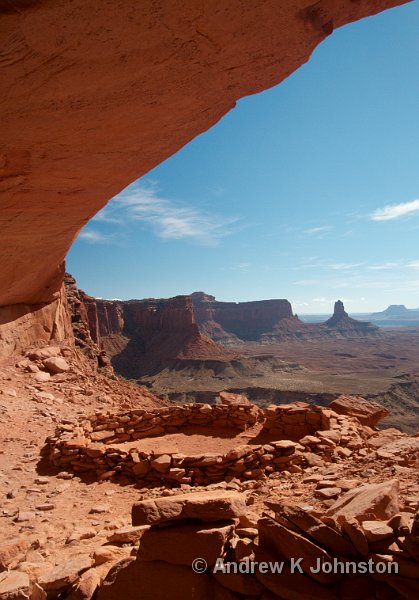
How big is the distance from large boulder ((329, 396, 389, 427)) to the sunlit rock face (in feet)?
26.4

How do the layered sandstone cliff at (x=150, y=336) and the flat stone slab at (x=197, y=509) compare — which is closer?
the flat stone slab at (x=197, y=509)

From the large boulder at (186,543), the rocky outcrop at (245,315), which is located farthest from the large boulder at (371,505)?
the rocky outcrop at (245,315)

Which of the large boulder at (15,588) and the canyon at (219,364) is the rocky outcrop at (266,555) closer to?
the large boulder at (15,588)

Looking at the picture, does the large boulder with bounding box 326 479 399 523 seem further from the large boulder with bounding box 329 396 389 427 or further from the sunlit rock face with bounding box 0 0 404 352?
the large boulder with bounding box 329 396 389 427

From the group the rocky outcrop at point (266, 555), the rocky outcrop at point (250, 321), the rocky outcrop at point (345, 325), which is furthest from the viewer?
the rocky outcrop at point (345, 325)

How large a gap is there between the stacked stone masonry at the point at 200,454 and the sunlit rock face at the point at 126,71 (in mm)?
4937

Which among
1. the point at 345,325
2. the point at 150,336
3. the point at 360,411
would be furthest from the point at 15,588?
the point at 345,325

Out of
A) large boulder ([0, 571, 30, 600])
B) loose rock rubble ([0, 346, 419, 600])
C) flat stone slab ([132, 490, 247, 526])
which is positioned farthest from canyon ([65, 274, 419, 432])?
flat stone slab ([132, 490, 247, 526])

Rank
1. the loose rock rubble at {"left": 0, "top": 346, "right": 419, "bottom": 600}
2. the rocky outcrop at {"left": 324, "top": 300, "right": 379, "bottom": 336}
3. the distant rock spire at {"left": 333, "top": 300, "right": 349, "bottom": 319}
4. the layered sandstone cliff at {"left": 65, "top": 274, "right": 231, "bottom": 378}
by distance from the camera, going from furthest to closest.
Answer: the distant rock spire at {"left": 333, "top": 300, "right": 349, "bottom": 319}
the rocky outcrop at {"left": 324, "top": 300, "right": 379, "bottom": 336}
the layered sandstone cliff at {"left": 65, "top": 274, "right": 231, "bottom": 378}
the loose rock rubble at {"left": 0, "top": 346, "right": 419, "bottom": 600}

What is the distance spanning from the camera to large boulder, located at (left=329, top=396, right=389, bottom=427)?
944 cm

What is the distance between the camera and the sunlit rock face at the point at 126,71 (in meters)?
2.74

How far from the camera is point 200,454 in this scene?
6867 millimetres

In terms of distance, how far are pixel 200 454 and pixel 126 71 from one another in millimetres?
6220

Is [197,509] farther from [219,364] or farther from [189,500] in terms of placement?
[219,364]
